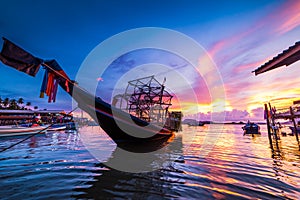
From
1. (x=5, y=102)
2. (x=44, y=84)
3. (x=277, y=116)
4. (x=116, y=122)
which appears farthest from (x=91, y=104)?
(x=5, y=102)

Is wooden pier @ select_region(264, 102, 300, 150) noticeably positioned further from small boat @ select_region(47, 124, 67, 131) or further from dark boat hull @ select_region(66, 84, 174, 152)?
small boat @ select_region(47, 124, 67, 131)

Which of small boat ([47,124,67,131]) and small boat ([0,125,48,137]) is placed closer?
small boat ([0,125,48,137])

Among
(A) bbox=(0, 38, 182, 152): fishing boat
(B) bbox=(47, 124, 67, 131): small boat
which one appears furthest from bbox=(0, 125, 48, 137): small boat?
(A) bbox=(0, 38, 182, 152): fishing boat

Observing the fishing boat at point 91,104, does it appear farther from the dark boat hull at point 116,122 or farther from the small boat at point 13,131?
the small boat at point 13,131

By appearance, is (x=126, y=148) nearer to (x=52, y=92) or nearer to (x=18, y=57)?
(x=52, y=92)

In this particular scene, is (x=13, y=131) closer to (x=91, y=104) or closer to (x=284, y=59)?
(x=91, y=104)

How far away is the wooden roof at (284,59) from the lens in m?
3.45

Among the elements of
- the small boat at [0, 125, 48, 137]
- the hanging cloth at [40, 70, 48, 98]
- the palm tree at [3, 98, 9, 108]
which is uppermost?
the palm tree at [3, 98, 9, 108]

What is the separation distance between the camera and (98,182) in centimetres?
440

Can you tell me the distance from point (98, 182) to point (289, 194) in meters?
5.59

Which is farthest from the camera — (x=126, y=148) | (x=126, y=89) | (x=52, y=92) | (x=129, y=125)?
(x=126, y=89)

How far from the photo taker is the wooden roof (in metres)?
3.45

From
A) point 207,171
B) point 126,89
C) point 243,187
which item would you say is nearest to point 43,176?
point 207,171

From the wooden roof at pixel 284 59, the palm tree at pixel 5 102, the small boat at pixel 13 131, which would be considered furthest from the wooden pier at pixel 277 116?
the palm tree at pixel 5 102
